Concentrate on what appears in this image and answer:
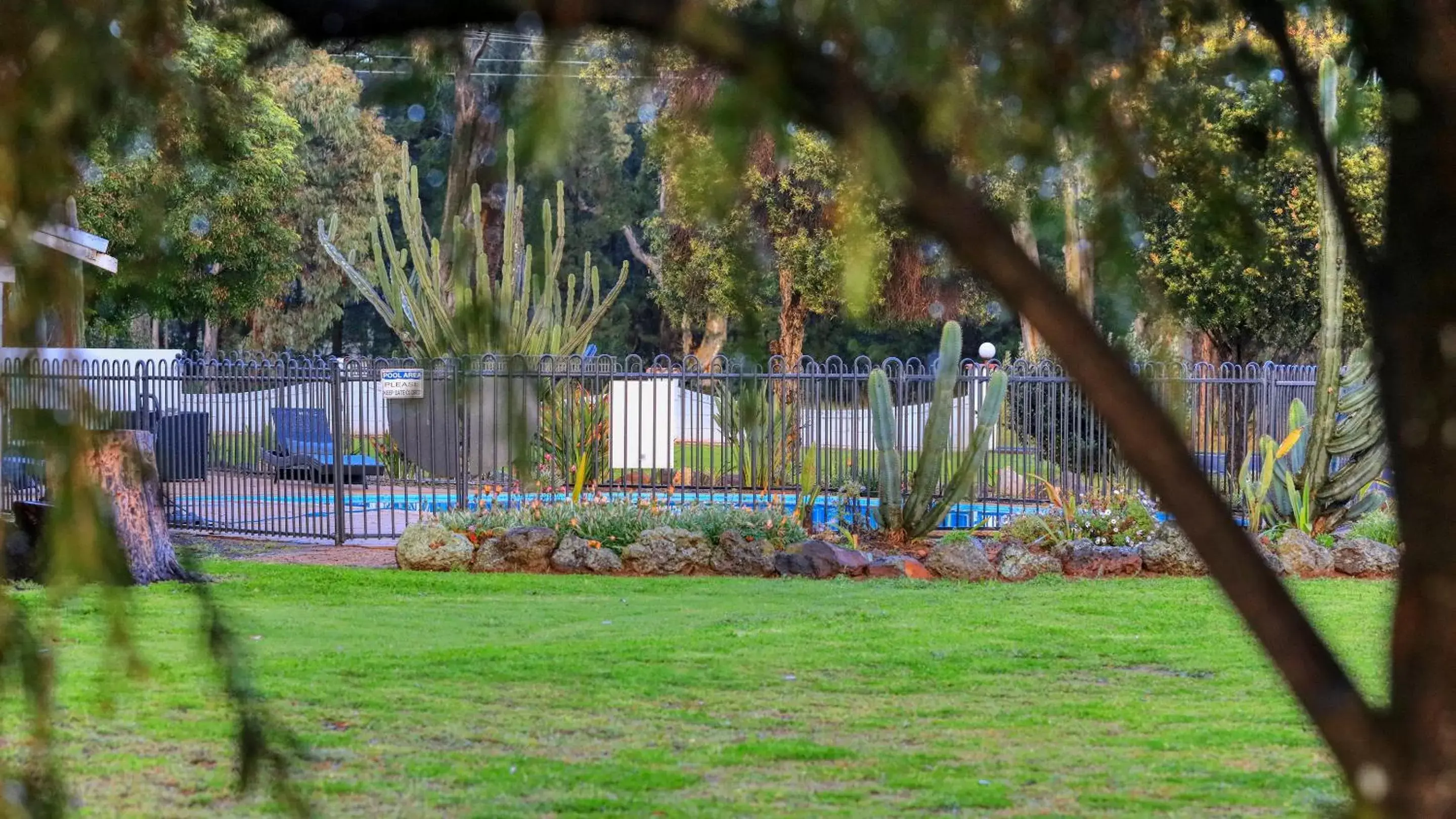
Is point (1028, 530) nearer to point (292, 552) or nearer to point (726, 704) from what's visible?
point (726, 704)

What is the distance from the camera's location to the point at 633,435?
18.0 meters

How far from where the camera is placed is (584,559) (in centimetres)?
1261

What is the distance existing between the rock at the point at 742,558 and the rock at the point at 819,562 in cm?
9

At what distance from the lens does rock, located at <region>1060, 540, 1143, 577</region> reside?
12664mm

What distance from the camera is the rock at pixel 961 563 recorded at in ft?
40.6

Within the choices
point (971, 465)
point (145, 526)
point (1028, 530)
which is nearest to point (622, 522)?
point (971, 465)

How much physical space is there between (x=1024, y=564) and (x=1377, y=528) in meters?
3.45

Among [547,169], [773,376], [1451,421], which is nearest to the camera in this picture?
[1451,421]

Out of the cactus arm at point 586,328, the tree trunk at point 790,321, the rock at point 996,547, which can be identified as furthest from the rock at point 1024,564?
the tree trunk at point 790,321

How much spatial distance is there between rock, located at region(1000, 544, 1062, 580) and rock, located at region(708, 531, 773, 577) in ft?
6.39

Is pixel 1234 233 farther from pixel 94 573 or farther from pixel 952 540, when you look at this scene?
pixel 952 540

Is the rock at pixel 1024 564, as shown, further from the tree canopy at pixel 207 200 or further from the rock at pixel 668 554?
the tree canopy at pixel 207 200

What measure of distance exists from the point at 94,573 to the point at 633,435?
1632cm

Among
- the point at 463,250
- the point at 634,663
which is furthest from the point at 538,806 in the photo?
the point at 463,250
